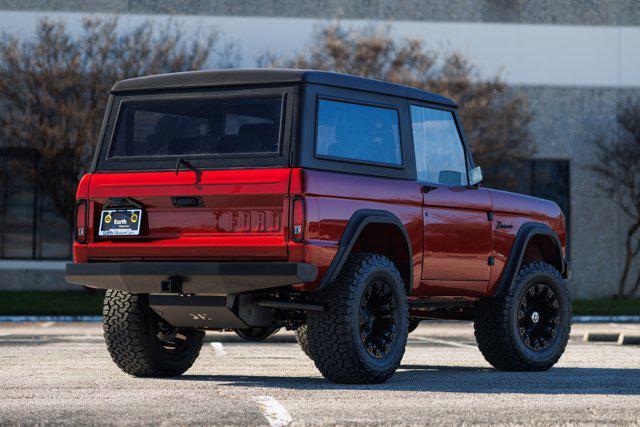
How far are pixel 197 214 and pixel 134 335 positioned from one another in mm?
1250

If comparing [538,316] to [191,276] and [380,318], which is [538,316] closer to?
[380,318]

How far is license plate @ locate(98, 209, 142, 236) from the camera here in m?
9.72

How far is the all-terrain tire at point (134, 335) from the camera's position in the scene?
33.3 feet

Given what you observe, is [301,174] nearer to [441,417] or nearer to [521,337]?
[441,417]

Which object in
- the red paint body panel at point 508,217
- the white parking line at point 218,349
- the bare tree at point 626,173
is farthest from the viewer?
the bare tree at point 626,173

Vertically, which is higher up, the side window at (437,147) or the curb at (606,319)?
the side window at (437,147)

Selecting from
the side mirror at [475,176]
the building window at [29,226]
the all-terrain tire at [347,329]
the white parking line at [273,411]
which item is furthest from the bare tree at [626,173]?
the white parking line at [273,411]

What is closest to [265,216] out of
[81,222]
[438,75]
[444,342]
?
[81,222]

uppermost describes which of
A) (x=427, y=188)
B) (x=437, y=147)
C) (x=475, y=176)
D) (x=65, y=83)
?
(x=65, y=83)

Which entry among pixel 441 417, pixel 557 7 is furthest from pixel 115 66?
pixel 441 417

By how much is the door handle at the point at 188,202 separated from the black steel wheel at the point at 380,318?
1.42 meters

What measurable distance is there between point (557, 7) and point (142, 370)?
2566 cm

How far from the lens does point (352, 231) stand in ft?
31.2

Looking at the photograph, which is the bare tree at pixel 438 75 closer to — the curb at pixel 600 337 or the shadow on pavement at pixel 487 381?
the curb at pixel 600 337
